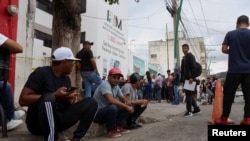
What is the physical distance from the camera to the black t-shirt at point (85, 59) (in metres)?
7.28

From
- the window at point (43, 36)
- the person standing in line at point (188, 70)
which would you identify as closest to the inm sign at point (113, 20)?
the window at point (43, 36)

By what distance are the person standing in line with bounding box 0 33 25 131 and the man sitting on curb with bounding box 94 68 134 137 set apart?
51.5 inches

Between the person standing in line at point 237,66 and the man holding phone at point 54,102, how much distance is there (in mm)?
2424

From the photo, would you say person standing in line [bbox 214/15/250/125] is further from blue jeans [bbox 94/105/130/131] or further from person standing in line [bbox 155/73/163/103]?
person standing in line [bbox 155/73/163/103]

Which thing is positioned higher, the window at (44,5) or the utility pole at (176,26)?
the window at (44,5)

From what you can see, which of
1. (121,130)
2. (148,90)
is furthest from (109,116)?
(148,90)

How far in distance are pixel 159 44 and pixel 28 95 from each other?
6281 cm

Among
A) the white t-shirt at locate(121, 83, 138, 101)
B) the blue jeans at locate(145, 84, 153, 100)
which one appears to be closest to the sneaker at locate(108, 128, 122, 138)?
the white t-shirt at locate(121, 83, 138, 101)

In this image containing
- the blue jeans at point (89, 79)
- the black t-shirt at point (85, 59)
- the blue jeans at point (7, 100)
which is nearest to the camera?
the blue jeans at point (7, 100)

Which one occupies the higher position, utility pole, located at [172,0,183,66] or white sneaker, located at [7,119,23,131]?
utility pole, located at [172,0,183,66]

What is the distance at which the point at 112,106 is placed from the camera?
5.34 metres

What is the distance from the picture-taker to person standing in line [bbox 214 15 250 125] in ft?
17.4

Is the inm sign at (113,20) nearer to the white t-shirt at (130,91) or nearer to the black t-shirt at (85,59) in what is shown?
the black t-shirt at (85,59)

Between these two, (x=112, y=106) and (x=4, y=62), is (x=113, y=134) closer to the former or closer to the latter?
(x=112, y=106)
